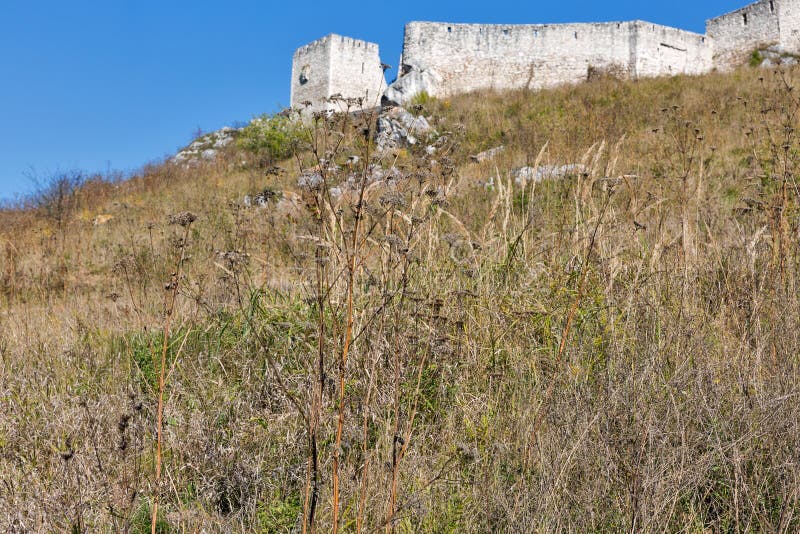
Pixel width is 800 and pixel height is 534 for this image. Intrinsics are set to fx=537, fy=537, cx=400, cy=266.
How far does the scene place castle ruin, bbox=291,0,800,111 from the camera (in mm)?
21078

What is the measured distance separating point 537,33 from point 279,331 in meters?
22.3

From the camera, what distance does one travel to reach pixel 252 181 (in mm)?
11188

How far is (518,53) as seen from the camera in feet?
72.2

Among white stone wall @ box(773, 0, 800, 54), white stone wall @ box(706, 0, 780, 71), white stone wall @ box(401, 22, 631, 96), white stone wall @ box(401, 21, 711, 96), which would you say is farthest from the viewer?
white stone wall @ box(401, 22, 631, 96)

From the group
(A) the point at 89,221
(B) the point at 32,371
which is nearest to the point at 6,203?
(A) the point at 89,221

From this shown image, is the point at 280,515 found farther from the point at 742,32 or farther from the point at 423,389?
the point at 742,32

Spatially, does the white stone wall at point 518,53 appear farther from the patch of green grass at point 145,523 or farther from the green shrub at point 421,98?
the patch of green grass at point 145,523

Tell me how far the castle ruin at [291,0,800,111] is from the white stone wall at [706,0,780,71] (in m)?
0.03

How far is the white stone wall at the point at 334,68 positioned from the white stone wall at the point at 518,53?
7.32 feet

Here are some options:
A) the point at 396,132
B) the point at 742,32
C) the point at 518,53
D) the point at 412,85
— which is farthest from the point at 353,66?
the point at 396,132

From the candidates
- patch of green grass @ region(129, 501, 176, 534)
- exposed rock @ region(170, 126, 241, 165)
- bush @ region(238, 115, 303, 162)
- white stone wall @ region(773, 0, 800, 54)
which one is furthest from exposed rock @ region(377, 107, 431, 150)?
white stone wall @ region(773, 0, 800, 54)

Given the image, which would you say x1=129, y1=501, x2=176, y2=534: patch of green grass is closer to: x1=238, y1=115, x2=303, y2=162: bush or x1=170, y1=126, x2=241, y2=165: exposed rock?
x1=238, y1=115, x2=303, y2=162: bush

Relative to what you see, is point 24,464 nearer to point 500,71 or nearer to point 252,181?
point 252,181

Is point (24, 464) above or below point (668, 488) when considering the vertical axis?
below
